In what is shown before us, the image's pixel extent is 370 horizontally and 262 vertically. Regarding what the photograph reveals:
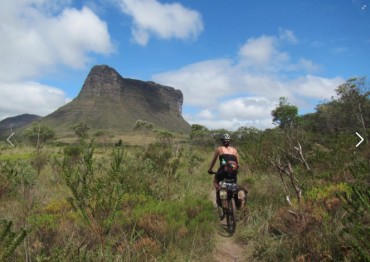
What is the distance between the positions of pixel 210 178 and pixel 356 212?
10002mm

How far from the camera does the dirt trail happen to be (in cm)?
622

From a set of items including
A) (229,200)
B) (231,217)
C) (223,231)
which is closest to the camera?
(231,217)

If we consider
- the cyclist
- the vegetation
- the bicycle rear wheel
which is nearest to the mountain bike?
the bicycle rear wheel

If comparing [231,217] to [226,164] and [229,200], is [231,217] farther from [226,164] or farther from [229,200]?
[226,164]

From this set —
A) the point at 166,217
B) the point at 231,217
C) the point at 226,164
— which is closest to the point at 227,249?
the point at 231,217

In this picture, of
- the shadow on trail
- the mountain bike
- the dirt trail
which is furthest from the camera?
the mountain bike

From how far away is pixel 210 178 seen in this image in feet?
47.7

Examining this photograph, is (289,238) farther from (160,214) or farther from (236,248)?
(160,214)

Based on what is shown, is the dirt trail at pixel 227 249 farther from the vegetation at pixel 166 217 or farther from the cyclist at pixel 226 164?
the cyclist at pixel 226 164

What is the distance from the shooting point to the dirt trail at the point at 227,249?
6223 millimetres

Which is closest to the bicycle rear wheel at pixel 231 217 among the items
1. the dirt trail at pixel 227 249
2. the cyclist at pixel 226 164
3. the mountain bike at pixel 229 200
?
the mountain bike at pixel 229 200

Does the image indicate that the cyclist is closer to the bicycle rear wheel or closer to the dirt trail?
the bicycle rear wheel

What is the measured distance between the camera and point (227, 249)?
667cm

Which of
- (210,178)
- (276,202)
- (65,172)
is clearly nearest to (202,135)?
(210,178)
